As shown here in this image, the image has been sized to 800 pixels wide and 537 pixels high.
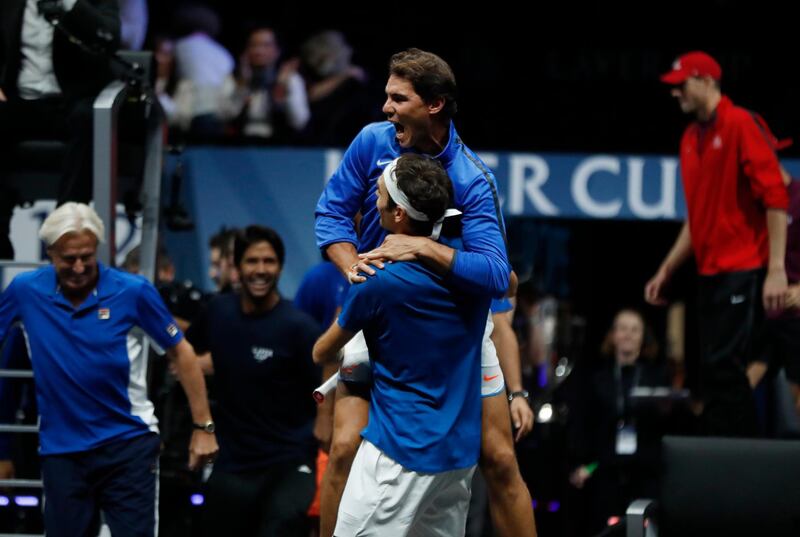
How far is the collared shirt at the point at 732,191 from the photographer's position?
7355 millimetres

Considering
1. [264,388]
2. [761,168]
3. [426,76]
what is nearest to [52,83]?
[264,388]

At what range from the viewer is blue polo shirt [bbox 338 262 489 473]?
504 cm

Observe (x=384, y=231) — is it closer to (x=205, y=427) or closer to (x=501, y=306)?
(x=501, y=306)

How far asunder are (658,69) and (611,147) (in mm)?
1277

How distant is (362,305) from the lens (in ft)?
16.5

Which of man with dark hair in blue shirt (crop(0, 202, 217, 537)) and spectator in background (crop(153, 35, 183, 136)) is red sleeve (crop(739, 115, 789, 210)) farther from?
spectator in background (crop(153, 35, 183, 136))

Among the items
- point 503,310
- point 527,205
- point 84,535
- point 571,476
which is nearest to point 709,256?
point 503,310

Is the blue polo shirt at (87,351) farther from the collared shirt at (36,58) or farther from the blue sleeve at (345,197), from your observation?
the collared shirt at (36,58)

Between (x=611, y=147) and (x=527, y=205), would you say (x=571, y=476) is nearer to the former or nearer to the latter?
(x=527, y=205)

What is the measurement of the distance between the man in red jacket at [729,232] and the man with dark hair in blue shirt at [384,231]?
2.08 m

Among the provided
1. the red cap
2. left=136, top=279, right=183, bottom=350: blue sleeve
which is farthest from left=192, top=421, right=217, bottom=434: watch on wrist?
the red cap

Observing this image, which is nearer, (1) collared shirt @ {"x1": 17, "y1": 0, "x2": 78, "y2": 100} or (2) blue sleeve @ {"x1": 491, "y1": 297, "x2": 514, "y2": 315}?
(2) blue sleeve @ {"x1": 491, "y1": 297, "x2": 514, "y2": 315}

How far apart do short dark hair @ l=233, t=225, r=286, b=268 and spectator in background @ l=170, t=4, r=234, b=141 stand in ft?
13.0

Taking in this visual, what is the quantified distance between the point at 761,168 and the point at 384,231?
2524 mm
